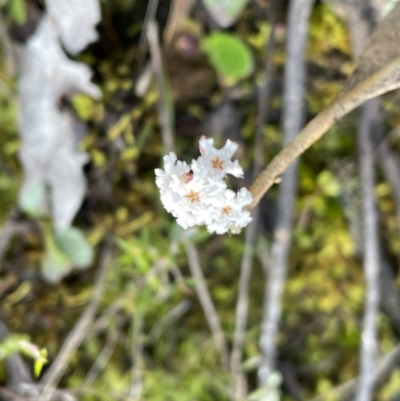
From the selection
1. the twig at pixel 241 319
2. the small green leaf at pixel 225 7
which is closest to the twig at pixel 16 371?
the twig at pixel 241 319

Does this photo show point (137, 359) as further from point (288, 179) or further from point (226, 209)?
point (226, 209)

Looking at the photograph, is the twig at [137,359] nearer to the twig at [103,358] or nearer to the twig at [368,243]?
the twig at [103,358]

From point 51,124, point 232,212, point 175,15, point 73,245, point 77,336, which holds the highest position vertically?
point 175,15

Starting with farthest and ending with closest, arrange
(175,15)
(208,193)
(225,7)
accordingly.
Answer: (175,15)
(225,7)
(208,193)

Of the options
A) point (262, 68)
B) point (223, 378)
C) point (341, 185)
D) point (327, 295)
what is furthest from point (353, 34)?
point (223, 378)

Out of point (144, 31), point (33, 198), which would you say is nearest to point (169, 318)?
point (33, 198)

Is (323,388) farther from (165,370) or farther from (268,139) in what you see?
(268,139)

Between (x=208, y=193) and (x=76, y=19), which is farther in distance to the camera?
(x=76, y=19)
